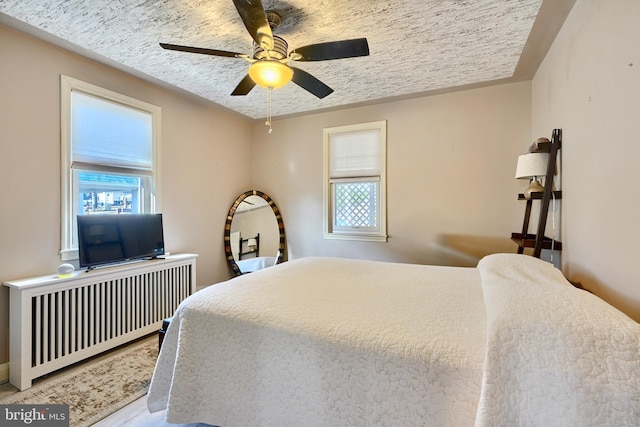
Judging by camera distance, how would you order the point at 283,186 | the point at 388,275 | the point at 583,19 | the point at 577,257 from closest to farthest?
the point at 583,19, the point at 577,257, the point at 388,275, the point at 283,186

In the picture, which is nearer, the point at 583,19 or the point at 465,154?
the point at 583,19

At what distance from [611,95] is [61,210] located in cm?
360

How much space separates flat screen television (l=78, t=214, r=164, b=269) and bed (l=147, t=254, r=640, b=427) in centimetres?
142

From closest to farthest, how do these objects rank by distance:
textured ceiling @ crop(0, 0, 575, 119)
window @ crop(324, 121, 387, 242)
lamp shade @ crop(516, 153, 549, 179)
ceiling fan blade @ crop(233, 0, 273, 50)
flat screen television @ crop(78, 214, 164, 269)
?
ceiling fan blade @ crop(233, 0, 273, 50) < textured ceiling @ crop(0, 0, 575, 119) < lamp shade @ crop(516, 153, 549, 179) < flat screen television @ crop(78, 214, 164, 269) < window @ crop(324, 121, 387, 242)

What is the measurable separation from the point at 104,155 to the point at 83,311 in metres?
1.35

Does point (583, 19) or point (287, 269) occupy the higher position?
point (583, 19)

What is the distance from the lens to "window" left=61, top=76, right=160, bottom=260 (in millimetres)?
2387

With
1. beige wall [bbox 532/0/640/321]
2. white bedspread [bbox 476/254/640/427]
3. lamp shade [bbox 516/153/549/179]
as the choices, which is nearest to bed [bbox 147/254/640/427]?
white bedspread [bbox 476/254/640/427]

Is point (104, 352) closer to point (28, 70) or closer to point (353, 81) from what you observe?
point (28, 70)

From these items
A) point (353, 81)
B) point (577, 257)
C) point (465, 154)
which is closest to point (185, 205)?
point (353, 81)

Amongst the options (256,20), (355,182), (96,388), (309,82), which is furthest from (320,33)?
(96,388)

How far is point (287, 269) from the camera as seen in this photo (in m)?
2.15

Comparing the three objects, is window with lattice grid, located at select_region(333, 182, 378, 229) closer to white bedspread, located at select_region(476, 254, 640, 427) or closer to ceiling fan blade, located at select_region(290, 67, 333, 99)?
ceiling fan blade, located at select_region(290, 67, 333, 99)

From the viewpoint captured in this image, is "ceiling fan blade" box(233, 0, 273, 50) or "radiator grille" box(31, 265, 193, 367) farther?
"radiator grille" box(31, 265, 193, 367)
